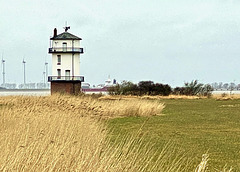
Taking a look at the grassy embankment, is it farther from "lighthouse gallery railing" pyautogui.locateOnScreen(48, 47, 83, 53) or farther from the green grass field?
"lighthouse gallery railing" pyautogui.locateOnScreen(48, 47, 83, 53)

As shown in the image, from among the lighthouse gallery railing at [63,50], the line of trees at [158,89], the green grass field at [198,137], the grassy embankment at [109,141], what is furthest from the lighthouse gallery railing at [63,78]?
the green grass field at [198,137]

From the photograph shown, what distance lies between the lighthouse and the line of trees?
8705 mm

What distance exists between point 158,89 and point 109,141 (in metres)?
38.3

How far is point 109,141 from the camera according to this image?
9789 millimetres

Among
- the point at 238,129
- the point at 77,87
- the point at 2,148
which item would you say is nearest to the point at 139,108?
the point at 238,129

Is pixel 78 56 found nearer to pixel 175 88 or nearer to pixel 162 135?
pixel 175 88

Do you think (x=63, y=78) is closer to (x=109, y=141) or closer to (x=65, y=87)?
(x=65, y=87)

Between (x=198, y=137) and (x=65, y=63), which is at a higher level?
(x=65, y=63)

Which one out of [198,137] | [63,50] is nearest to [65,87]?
[63,50]

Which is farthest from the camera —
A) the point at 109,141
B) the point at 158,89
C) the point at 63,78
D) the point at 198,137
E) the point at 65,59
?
the point at 158,89

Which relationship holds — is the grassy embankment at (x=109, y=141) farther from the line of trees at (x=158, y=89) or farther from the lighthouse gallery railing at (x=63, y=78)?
the line of trees at (x=158, y=89)

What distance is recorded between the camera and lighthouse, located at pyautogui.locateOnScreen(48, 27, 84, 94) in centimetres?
3819

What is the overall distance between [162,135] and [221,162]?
4352mm

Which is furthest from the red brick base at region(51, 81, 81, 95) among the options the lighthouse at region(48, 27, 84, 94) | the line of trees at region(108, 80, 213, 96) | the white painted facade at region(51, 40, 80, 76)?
the line of trees at region(108, 80, 213, 96)
